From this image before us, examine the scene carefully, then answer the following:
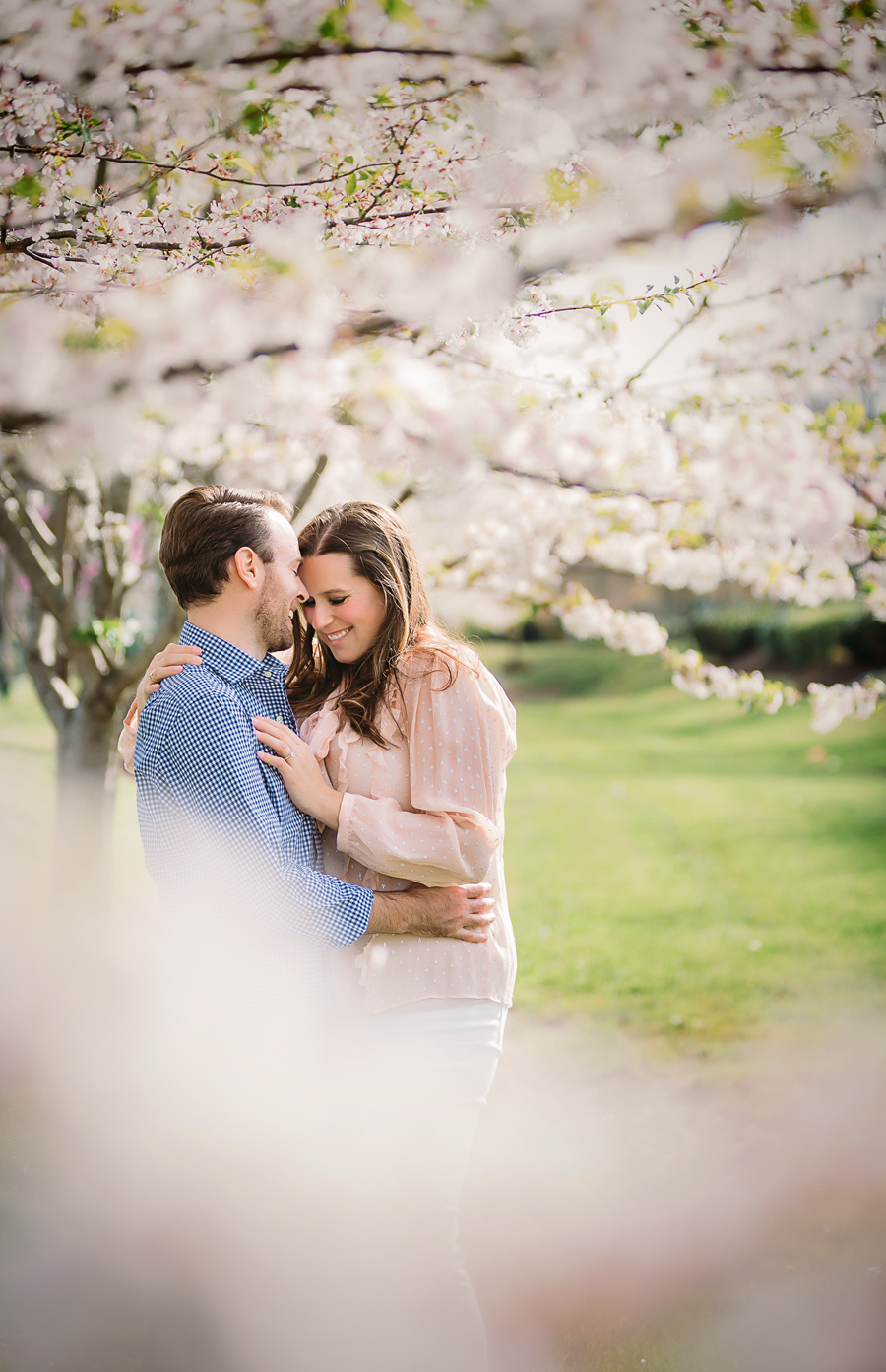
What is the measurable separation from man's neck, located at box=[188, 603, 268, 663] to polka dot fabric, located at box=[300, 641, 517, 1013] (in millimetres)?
299

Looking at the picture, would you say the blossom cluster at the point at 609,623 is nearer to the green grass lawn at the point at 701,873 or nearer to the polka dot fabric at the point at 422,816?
the green grass lawn at the point at 701,873

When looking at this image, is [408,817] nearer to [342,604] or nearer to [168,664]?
[342,604]

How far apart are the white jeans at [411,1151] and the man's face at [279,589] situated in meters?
0.97

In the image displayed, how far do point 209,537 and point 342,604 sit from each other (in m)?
0.37

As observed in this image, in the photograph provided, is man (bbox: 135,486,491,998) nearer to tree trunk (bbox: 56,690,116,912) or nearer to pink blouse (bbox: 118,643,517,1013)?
pink blouse (bbox: 118,643,517,1013)

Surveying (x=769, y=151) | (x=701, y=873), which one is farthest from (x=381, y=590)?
(x=701, y=873)

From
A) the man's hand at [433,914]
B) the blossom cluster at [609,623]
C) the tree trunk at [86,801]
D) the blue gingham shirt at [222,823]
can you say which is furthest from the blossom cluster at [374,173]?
the blossom cluster at [609,623]

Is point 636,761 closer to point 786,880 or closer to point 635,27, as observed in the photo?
point 786,880

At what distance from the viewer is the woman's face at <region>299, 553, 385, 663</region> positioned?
2420 mm

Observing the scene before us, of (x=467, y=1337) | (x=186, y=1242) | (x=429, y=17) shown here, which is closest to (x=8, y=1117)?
(x=186, y=1242)

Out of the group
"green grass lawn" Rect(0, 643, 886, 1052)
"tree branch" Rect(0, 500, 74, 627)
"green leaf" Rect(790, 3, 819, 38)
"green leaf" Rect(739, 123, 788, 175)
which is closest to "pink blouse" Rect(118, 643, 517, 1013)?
"green leaf" Rect(739, 123, 788, 175)

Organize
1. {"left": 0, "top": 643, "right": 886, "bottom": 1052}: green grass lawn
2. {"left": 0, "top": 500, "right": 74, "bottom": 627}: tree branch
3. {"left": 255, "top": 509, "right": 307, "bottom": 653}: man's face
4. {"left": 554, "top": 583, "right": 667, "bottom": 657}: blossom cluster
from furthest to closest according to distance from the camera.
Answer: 1. {"left": 0, "top": 643, "right": 886, "bottom": 1052}: green grass lawn
2. {"left": 554, "top": 583, "right": 667, "bottom": 657}: blossom cluster
3. {"left": 0, "top": 500, "right": 74, "bottom": 627}: tree branch
4. {"left": 255, "top": 509, "right": 307, "bottom": 653}: man's face

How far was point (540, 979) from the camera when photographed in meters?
7.59

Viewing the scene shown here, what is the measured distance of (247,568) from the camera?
90.4 inches
